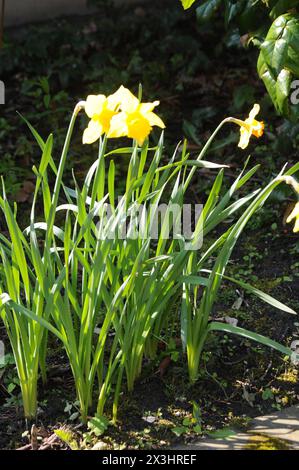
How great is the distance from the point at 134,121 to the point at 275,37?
0.84 m

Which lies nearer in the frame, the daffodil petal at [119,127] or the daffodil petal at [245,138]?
the daffodil petal at [119,127]

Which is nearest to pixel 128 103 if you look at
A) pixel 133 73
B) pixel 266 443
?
pixel 266 443

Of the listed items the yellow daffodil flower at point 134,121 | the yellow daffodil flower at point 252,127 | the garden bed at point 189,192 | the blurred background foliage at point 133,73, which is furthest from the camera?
the blurred background foliage at point 133,73

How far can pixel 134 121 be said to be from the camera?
2047 mm

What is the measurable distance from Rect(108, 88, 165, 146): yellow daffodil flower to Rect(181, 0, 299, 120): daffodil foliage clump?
74cm

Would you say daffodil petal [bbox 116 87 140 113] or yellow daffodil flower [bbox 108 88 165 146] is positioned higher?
daffodil petal [bbox 116 87 140 113]

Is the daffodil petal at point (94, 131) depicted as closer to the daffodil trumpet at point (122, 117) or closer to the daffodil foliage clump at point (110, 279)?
the daffodil trumpet at point (122, 117)

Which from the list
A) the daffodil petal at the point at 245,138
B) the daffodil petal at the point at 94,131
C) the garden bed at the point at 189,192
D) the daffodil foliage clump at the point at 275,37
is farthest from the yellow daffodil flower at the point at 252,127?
the garden bed at the point at 189,192

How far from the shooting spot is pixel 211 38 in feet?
14.9

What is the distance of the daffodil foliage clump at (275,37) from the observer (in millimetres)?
2645

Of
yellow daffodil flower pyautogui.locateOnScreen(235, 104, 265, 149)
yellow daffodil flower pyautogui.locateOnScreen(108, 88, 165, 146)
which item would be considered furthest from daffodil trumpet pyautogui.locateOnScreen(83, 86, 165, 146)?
yellow daffodil flower pyautogui.locateOnScreen(235, 104, 265, 149)

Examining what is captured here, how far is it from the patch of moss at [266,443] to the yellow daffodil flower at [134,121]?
981mm

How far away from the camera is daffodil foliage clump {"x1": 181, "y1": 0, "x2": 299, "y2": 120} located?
2645 mm

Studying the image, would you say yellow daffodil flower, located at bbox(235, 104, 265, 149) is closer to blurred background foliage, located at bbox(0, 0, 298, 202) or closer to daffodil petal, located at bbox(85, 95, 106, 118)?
daffodil petal, located at bbox(85, 95, 106, 118)
